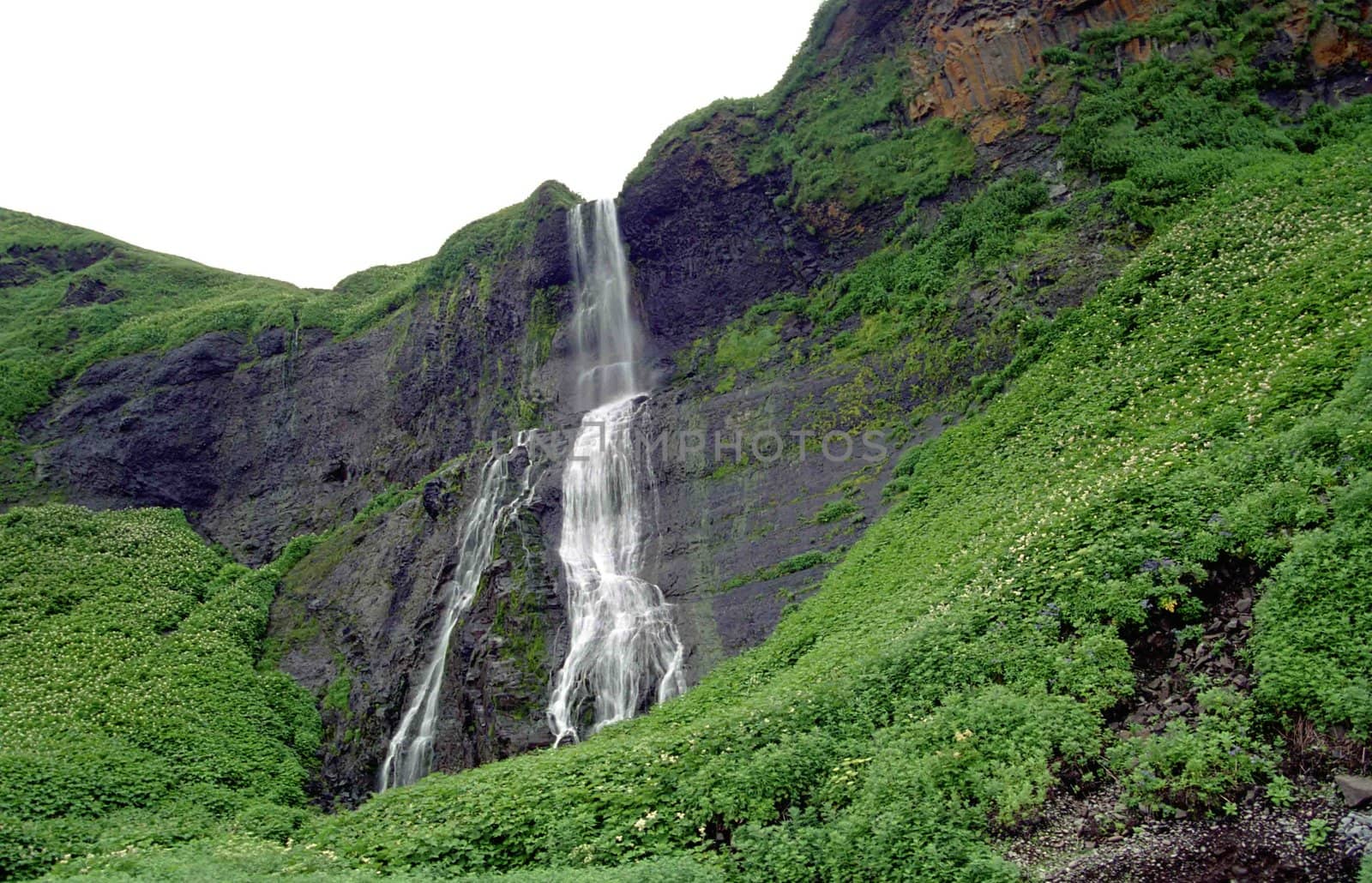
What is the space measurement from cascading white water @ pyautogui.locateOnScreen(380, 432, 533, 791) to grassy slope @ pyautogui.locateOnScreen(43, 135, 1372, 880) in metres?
4.84

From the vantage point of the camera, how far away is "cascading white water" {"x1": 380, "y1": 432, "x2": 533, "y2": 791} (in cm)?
2086

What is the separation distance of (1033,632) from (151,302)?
43737 mm

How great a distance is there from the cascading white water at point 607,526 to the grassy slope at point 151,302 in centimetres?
436

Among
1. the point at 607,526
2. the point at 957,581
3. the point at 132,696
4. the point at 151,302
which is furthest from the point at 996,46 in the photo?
the point at 151,302

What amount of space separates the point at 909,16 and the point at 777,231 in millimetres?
8263

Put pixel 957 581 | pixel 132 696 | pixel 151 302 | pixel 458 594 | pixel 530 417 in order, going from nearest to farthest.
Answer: pixel 957 581 < pixel 132 696 < pixel 458 594 < pixel 530 417 < pixel 151 302

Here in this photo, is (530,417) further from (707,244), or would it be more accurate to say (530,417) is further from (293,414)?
(293,414)

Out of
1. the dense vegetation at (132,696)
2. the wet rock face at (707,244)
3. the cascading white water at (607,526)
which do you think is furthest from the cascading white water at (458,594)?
the wet rock face at (707,244)

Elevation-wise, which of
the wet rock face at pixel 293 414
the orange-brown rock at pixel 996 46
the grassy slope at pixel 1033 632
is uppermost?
the orange-brown rock at pixel 996 46

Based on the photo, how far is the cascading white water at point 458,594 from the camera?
20859 mm

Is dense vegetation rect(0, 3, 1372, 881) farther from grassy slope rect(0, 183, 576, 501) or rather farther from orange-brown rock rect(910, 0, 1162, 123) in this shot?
grassy slope rect(0, 183, 576, 501)

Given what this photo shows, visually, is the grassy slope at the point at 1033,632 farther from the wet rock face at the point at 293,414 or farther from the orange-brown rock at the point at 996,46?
the wet rock face at the point at 293,414

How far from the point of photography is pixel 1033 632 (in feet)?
36.3

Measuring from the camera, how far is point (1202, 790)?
785 cm
